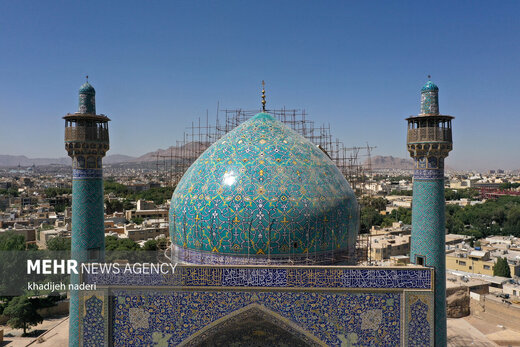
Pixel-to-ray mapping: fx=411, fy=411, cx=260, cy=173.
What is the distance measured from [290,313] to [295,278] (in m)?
0.44

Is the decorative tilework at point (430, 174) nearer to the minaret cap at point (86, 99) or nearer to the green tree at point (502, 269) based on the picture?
the minaret cap at point (86, 99)

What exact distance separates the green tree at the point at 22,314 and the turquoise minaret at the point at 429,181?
10.3 meters

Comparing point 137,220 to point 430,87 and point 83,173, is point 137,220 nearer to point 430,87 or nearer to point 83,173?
point 83,173

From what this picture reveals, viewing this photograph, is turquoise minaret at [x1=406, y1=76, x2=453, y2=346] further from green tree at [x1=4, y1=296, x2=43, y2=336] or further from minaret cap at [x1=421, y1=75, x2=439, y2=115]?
green tree at [x1=4, y1=296, x2=43, y2=336]

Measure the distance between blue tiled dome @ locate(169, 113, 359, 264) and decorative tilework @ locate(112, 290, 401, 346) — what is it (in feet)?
1.89

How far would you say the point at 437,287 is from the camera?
5633 mm

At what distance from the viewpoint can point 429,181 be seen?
19.4 feet

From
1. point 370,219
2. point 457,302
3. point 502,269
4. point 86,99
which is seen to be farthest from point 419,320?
point 370,219

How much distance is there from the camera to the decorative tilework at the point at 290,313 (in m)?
5.24

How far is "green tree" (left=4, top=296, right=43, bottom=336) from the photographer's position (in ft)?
36.4

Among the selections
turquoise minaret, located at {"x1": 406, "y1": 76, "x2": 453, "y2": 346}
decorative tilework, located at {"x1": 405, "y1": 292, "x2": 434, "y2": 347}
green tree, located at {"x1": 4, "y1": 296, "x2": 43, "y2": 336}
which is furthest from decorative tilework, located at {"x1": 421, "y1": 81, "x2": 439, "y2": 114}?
green tree, located at {"x1": 4, "y1": 296, "x2": 43, "y2": 336}

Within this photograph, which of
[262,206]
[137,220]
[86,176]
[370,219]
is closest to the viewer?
[262,206]

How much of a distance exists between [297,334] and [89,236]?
3289 mm

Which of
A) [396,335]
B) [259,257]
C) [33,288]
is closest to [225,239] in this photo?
[259,257]
